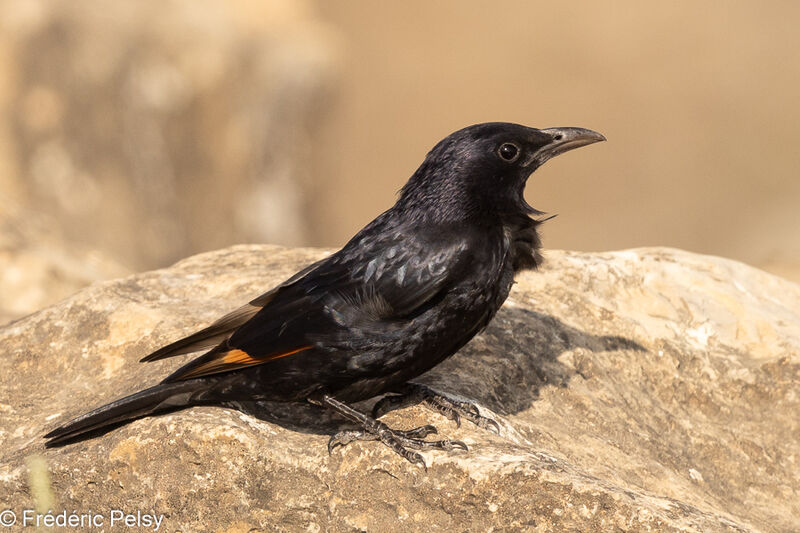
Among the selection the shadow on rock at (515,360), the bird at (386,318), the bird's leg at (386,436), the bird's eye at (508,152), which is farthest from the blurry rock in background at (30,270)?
the bird's eye at (508,152)

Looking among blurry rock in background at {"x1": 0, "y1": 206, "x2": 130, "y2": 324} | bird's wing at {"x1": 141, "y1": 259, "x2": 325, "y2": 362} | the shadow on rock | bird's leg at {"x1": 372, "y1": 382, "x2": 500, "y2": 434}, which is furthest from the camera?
blurry rock in background at {"x1": 0, "y1": 206, "x2": 130, "y2": 324}

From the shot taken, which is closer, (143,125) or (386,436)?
(386,436)

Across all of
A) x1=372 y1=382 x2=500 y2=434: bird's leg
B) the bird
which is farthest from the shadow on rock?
the bird

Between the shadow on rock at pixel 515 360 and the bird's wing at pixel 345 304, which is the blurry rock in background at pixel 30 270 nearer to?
the bird's wing at pixel 345 304

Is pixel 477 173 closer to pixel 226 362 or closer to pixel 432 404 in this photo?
pixel 432 404

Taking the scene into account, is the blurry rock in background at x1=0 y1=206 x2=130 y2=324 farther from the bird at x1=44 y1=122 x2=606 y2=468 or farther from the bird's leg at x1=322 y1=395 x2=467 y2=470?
the bird's leg at x1=322 y1=395 x2=467 y2=470

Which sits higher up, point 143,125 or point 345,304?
point 143,125

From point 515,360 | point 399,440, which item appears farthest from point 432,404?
point 515,360
